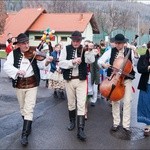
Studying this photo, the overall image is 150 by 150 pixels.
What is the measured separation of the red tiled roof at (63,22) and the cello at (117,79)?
1303 inches

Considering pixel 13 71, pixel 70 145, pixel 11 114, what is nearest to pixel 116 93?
pixel 70 145

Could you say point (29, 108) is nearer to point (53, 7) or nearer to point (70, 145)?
point (70, 145)

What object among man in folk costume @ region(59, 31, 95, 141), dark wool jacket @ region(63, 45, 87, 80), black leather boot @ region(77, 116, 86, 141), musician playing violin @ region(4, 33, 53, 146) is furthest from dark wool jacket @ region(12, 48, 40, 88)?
black leather boot @ region(77, 116, 86, 141)

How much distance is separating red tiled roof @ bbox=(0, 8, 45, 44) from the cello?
118 feet

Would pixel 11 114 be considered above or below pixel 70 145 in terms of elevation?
below

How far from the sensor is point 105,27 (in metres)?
55.6

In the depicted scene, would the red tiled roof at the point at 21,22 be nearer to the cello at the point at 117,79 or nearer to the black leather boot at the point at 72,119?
the black leather boot at the point at 72,119

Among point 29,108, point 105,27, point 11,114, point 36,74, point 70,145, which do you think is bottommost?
point 105,27

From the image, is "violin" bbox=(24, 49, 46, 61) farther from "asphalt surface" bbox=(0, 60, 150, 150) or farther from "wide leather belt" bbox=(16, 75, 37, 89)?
"asphalt surface" bbox=(0, 60, 150, 150)

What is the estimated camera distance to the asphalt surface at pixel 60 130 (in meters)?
6.59

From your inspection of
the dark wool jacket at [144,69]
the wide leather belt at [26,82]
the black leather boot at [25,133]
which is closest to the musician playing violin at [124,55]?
the dark wool jacket at [144,69]

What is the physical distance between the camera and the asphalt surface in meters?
6.59

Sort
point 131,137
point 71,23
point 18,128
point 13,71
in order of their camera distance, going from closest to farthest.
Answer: point 13,71 → point 131,137 → point 18,128 → point 71,23

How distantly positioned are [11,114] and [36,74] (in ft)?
8.22
